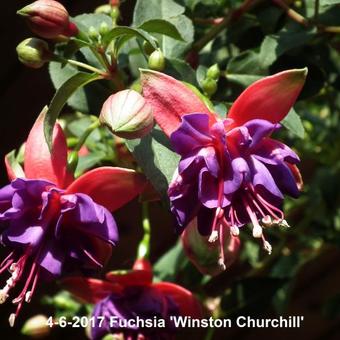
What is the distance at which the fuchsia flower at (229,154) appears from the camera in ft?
2.33

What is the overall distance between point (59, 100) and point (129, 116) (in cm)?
10

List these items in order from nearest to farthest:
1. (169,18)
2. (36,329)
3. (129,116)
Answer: (129,116), (169,18), (36,329)

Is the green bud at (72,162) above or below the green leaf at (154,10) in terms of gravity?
below

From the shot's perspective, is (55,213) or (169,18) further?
(169,18)

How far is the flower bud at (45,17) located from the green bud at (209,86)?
0.20 metres

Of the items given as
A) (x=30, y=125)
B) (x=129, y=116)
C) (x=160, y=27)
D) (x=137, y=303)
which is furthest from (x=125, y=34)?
(x=30, y=125)

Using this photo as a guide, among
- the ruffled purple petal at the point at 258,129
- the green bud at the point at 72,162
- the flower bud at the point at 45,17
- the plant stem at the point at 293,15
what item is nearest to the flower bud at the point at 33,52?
the flower bud at the point at 45,17

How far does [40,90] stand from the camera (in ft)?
5.42

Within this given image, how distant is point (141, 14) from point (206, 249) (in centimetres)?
33

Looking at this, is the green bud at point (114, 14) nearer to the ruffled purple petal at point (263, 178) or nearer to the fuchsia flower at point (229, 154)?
the fuchsia flower at point (229, 154)

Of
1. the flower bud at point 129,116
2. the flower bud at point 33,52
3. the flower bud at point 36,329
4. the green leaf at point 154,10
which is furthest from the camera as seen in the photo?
the flower bud at point 36,329

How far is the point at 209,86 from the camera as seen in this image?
34.9 inches

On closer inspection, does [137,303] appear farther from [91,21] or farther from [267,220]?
[91,21]

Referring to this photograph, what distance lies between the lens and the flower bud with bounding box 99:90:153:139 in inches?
27.7
